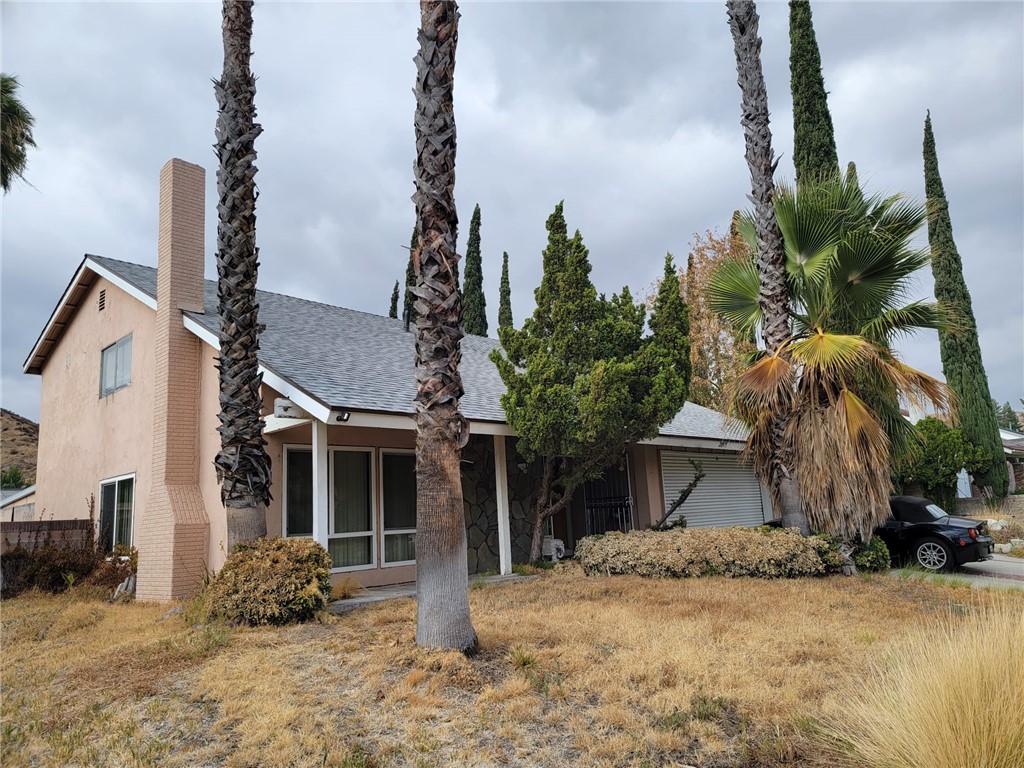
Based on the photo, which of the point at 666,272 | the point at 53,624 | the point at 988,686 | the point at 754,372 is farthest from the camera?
the point at 666,272

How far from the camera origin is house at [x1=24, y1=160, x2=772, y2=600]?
992 cm

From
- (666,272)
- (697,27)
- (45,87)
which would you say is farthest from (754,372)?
(45,87)

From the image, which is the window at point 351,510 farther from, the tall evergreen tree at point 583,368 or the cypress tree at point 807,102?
the cypress tree at point 807,102

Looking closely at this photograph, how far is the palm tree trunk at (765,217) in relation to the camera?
1041cm

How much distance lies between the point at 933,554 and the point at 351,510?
1006 centimetres

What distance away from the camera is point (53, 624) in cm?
832

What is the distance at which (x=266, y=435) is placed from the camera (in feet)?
33.3

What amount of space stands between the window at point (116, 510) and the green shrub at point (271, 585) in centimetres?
543

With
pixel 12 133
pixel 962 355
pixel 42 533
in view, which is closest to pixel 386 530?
pixel 42 533

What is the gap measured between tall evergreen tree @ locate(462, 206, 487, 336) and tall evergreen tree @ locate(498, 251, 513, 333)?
108cm

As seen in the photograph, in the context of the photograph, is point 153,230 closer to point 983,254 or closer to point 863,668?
point 863,668

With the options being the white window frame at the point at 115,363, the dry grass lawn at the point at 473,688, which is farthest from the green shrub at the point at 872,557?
the white window frame at the point at 115,363

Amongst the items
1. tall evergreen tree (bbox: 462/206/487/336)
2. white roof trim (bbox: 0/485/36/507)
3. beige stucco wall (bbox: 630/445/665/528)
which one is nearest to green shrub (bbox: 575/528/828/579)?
beige stucco wall (bbox: 630/445/665/528)

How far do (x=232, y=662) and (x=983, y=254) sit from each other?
2459 cm
